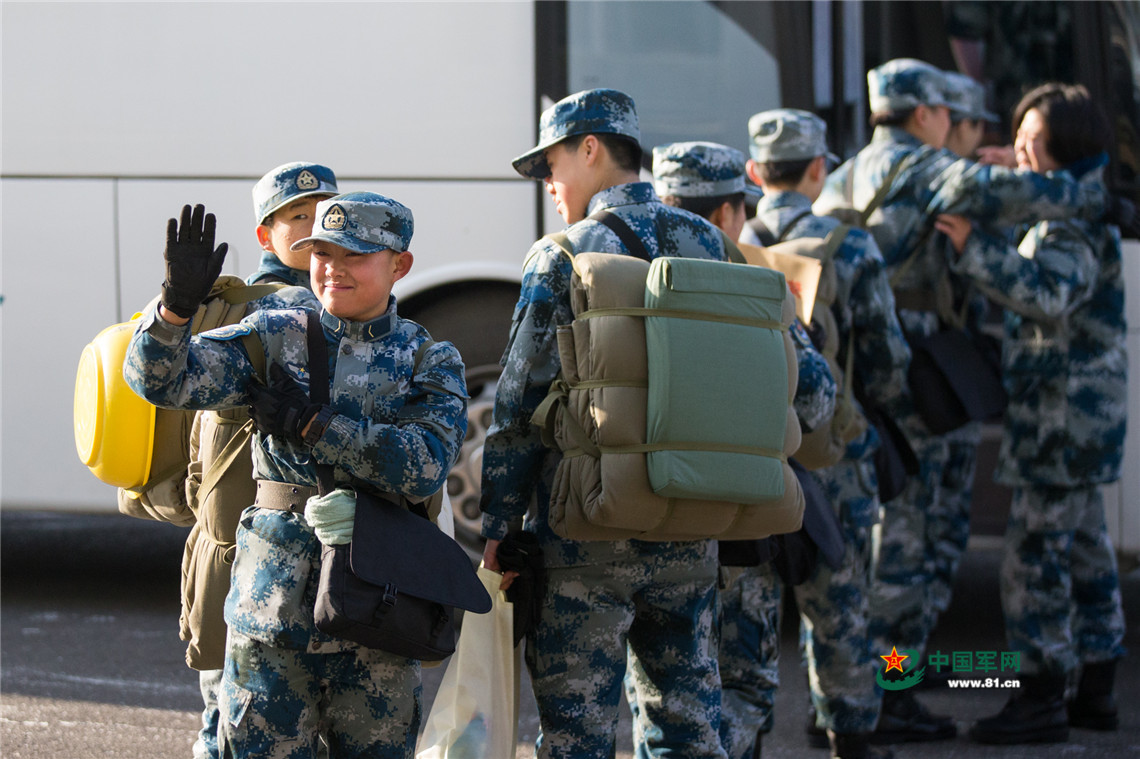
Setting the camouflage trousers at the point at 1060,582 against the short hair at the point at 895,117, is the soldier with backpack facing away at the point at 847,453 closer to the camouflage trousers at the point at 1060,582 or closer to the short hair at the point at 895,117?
the short hair at the point at 895,117

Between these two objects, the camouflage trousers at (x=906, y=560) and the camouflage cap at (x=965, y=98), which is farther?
the camouflage cap at (x=965, y=98)

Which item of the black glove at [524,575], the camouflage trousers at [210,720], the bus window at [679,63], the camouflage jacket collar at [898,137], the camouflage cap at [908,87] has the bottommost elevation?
the camouflage trousers at [210,720]

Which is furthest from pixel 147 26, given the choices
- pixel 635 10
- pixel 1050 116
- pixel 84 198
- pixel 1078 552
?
pixel 1078 552

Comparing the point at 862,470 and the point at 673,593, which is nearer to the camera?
the point at 673,593

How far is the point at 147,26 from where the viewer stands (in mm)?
5680

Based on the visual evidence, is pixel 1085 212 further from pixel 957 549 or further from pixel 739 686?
pixel 739 686

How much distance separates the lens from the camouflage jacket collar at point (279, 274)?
328cm

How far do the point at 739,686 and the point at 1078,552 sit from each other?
1.75 m

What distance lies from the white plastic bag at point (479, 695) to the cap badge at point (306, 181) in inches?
40.5

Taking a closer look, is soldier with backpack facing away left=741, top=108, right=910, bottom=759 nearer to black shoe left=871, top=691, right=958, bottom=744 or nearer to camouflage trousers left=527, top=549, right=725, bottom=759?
black shoe left=871, top=691, right=958, bottom=744

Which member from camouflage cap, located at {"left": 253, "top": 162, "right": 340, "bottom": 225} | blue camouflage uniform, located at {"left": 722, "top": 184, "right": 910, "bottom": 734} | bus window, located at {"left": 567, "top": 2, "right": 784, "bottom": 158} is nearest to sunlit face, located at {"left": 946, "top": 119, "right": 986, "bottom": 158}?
bus window, located at {"left": 567, "top": 2, "right": 784, "bottom": 158}

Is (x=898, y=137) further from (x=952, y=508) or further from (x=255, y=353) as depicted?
(x=255, y=353)

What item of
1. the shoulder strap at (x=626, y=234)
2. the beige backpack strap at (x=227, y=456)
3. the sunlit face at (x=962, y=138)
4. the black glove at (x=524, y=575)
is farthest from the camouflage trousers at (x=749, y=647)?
the sunlit face at (x=962, y=138)

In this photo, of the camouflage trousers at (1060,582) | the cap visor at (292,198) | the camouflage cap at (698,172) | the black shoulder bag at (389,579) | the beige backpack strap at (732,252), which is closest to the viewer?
the black shoulder bag at (389,579)
